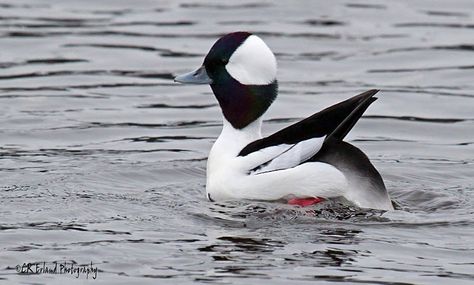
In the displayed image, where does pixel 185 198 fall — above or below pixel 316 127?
below

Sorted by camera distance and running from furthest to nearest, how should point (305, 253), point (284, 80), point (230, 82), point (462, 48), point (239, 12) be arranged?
1. point (239, 12)
2. point (462, 48)
3. point (284, 80)
4. point (230, 82)
5. point (305, 253)

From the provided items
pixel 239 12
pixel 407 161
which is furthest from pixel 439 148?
pixel 239 12

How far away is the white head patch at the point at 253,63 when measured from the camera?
10.9 metres

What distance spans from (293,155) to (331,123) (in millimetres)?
386

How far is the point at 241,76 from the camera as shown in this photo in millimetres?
11016

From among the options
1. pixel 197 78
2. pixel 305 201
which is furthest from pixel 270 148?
pixel 197 78

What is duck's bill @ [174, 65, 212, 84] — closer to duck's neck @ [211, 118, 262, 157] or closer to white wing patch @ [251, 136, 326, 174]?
duck's neck @ [211, 118, 262, 157]

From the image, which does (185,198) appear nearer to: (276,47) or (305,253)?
(305,253)

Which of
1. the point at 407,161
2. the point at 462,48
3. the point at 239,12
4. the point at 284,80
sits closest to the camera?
the point at 407,161

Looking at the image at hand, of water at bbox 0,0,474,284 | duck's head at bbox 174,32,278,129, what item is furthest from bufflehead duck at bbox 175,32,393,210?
water at bbox 0,0,474,284

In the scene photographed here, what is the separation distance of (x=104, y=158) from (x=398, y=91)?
4.40 metres

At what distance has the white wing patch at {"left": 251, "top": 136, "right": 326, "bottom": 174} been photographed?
10.4 m

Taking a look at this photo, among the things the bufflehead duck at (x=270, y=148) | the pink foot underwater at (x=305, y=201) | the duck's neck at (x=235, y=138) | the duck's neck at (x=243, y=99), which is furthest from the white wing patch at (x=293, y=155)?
the duck's neck at (x=243, y=99)

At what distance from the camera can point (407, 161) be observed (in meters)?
12.9
